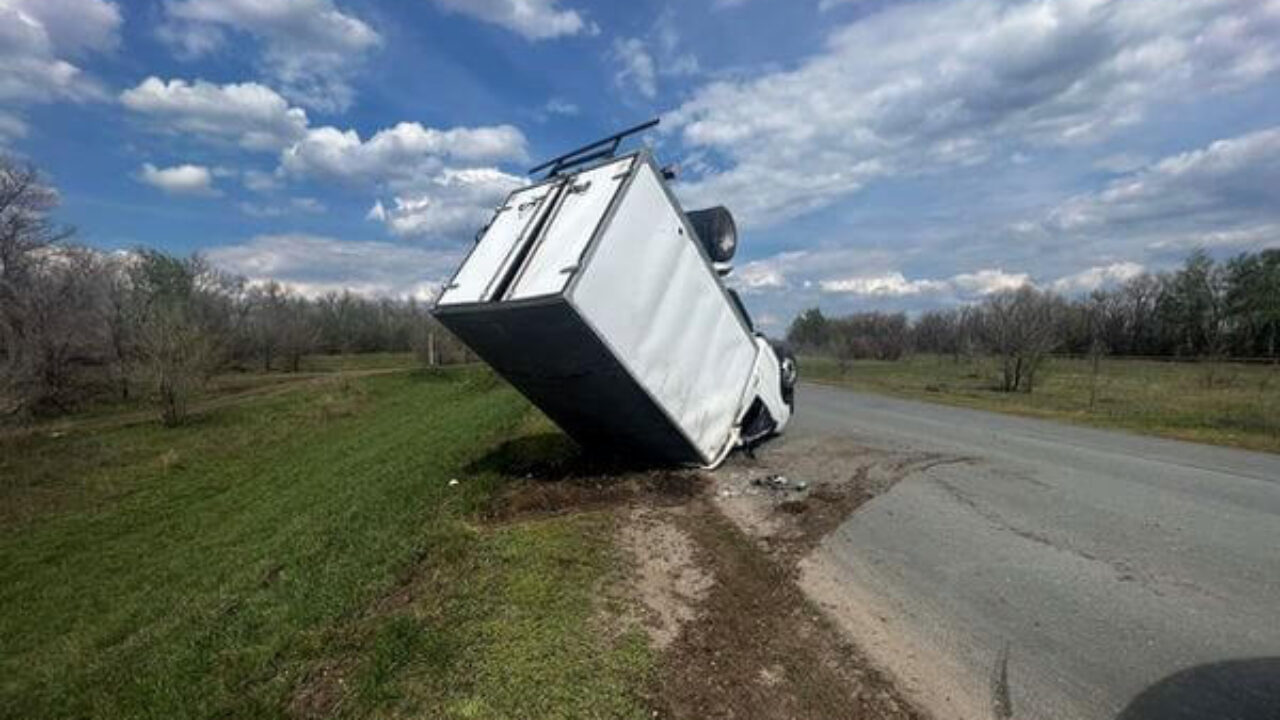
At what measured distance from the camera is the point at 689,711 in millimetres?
3627

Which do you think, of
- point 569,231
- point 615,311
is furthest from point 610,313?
point 569,231

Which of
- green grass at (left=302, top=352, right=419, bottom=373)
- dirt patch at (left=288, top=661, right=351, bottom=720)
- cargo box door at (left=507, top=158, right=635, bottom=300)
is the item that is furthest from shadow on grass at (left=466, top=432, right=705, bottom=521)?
green grass at (left=302, top=352, right=419, bottom=373)

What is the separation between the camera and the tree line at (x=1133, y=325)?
34031mm

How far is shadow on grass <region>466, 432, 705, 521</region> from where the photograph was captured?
7422 mm

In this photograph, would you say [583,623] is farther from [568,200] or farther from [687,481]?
[568,200]

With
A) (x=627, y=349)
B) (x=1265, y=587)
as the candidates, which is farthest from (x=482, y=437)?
(x=1265, y=587)

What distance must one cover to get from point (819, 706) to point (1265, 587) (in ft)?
12.0

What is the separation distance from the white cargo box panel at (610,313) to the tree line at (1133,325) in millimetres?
25869

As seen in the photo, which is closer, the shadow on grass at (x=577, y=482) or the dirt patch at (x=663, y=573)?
the dirt patch at (x=663, y=573)

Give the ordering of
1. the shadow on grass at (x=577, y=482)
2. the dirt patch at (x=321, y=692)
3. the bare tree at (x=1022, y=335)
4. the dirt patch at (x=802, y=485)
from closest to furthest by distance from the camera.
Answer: the dirt patch at (x=321, y=692) < the dirt patch at (x=802, y=485) < the shadow on grass at (x=577, y=482) < the bare tree at (x=1022, y=335)

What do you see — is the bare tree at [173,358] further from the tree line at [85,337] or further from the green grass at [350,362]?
the green grass at [350,362]

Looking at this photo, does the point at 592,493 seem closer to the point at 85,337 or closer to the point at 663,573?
the point at 663,573

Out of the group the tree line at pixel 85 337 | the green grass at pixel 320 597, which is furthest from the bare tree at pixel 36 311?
the green grass at pixel 320 597

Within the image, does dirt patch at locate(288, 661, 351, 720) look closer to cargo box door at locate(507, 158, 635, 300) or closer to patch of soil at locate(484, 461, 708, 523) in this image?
patch of soil at locate(484, 461, 708, 523)
